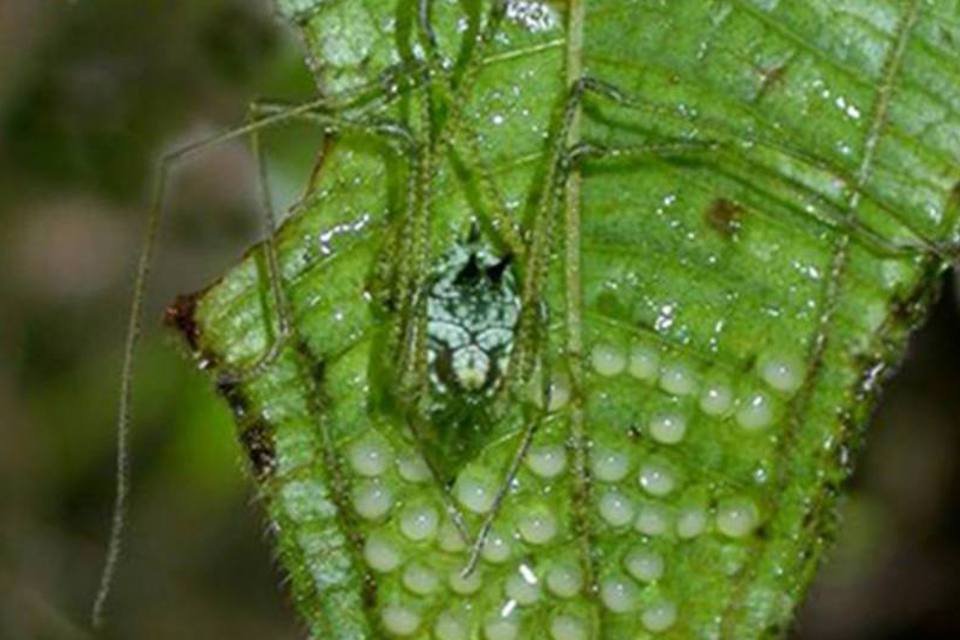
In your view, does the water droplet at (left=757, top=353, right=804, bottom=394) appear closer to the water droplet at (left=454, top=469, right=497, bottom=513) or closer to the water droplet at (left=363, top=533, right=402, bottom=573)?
the water droplet at (left=454, top=469, right=497, bottom=513)

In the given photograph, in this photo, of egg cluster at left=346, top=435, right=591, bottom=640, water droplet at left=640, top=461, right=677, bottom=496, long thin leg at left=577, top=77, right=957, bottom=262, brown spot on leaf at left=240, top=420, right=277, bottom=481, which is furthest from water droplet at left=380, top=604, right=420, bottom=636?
long thin leg at left=577, top=77, right=957, bottom=262

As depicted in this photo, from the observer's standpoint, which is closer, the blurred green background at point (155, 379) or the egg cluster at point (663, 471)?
the egg cluster at point (663, 471)

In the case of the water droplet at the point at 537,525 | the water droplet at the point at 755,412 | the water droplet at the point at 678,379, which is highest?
the water droplet at the point at 678,379

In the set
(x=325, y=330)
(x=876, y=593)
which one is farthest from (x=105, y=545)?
(x=325, y=330)

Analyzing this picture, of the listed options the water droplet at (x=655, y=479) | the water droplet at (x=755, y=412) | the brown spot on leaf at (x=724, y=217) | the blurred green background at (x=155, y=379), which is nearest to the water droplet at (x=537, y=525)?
the water droplet at (x=655, y=479)

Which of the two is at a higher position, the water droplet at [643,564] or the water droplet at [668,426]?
the water droplet at [668,426]

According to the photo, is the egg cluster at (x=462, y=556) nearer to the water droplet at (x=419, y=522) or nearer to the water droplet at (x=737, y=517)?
the water droplet at (x=419, y=522)

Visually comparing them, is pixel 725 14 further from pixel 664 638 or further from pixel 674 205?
pixel 664 638
